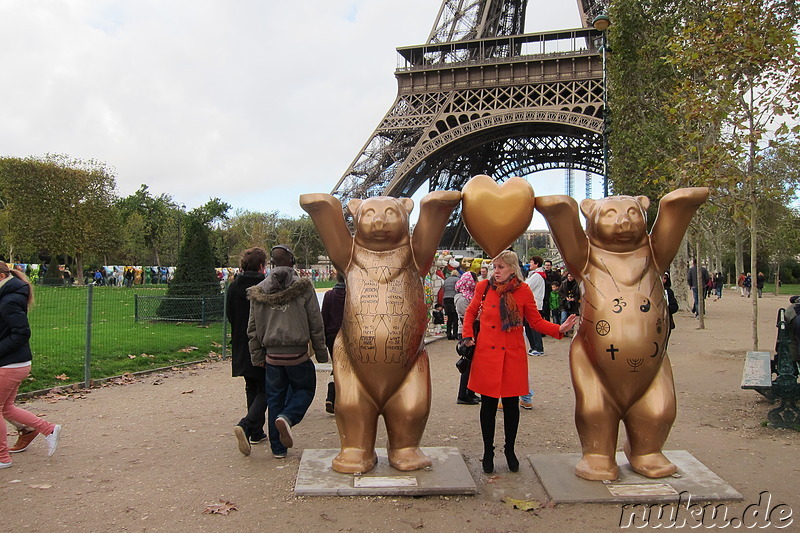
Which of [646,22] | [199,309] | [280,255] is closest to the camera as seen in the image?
[280,255]

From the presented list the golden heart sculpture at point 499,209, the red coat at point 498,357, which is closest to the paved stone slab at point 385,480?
the red coat at point 498,357

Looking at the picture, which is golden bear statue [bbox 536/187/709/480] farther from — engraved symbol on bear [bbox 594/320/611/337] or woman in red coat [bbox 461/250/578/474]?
woman in red coat [bbox 461/250/578/474]

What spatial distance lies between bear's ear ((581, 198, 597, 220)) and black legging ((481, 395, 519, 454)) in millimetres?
1368

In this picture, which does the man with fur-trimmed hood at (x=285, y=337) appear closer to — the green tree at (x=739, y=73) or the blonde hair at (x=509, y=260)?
the blonde hair at (x=509, y=260)

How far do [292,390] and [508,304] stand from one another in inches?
70.5

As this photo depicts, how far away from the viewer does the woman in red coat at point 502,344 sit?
159 inches

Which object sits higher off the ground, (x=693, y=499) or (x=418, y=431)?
(x=418, y=431)

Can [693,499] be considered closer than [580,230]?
Yes

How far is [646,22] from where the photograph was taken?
13.4m

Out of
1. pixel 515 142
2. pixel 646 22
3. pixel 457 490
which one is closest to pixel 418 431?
pixel 457 490

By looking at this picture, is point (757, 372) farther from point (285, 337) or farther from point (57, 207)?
point (57, 207)

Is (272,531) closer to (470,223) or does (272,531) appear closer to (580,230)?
(470,223)

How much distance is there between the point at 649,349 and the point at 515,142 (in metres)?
35.4

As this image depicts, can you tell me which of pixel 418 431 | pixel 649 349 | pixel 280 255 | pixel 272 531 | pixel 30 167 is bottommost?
pixel 272 531
